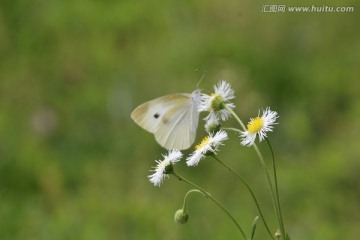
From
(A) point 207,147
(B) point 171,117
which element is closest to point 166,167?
(A) point 207,147

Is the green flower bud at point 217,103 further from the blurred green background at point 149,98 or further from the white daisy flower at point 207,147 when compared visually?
the blurred green background at point 149,98

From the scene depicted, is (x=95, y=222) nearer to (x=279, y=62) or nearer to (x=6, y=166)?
(x=6, y=166)

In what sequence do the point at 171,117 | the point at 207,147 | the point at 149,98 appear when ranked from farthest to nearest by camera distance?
1. the point at 149,98
2. the point at 171,117
3. the point at 207,147

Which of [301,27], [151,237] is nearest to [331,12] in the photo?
[301,27]

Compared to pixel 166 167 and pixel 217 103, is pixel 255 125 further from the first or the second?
pixel 166 167

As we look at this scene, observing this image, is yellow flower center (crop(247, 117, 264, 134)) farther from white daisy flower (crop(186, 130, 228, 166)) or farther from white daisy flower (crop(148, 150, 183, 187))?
white daisy flower (crop(148, 150, 183, 187))

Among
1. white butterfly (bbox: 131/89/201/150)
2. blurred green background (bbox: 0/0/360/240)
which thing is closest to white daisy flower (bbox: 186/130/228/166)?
white butterfly (bbox: 131/89/201/150)
